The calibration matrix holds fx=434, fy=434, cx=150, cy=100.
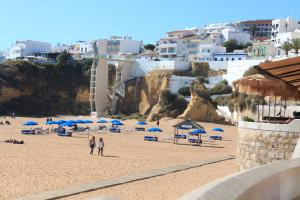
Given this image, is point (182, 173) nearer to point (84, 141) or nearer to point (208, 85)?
point (84, 141)

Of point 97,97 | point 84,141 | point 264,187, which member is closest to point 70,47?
point 97,97

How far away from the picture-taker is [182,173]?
1541cm

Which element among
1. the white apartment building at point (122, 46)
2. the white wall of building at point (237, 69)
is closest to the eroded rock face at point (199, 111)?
the white wall of building at point (237, 69)

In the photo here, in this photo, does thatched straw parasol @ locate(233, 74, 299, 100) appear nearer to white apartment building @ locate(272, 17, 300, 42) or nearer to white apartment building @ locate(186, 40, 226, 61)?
white apartment building @ locate(186, 40, 226, 61)

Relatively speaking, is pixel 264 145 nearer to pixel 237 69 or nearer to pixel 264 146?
pixel 264 146

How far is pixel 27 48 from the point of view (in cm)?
8556

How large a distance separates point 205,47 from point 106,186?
5795 centimetres

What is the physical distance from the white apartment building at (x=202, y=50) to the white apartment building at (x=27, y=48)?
32.0 m

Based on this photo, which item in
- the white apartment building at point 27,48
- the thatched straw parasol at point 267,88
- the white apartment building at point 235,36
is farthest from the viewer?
the white apartment building at point 27,48


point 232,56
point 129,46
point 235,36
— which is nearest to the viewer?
point 232,56

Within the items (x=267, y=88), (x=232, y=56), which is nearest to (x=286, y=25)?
(x=232, y=56)

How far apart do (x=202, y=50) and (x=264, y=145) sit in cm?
5696

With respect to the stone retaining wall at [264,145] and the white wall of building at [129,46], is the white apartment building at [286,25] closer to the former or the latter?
the white wall of building at [129,46]

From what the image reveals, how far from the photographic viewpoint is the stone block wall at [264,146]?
40.3 feet
